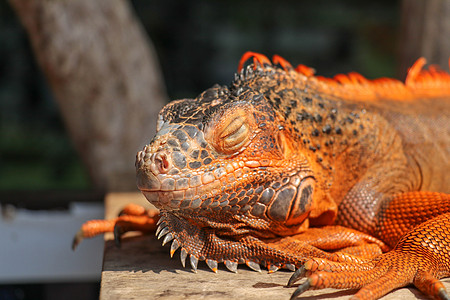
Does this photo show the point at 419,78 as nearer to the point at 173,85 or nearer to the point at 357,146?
the point at 357,146

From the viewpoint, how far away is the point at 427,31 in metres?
4.47

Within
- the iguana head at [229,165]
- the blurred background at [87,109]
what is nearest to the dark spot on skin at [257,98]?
the iguana head at [229,165]

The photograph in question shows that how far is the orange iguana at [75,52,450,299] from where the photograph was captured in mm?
1977

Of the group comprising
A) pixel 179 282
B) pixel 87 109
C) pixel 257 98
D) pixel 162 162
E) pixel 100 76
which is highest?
pixel 257 98

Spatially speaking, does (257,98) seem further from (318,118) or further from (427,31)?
(427,31)

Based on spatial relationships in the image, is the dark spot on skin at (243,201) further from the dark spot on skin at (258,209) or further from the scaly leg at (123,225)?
the scaly leg at (123,225)

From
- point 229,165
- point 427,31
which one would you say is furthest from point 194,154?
point 427,31

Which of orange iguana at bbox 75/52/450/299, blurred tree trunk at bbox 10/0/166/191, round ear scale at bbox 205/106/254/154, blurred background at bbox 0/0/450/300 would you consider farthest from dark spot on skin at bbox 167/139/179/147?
blurred tree trunk at bbox 10/0/166/191

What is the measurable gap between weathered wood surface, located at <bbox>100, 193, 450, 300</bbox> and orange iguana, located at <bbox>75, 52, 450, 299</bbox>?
0.06 m

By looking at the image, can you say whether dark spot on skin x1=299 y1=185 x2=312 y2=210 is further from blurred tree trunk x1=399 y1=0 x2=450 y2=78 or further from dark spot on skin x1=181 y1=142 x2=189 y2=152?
blurred tree trunk x1=399 y1=0 x2=450 y2=78

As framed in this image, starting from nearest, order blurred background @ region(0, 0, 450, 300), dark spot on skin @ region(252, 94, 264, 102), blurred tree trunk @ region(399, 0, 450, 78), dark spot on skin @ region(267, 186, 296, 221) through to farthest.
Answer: dark spot on skin @ region(267, 186, 296, 221), dark spot on skin @ region(252, 94, 264, 102), blurred background @ region(0, 0, 450, 300), blurred tree trunk @ region(399, 0, 450, 78)

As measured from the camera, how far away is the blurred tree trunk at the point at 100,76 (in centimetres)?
421

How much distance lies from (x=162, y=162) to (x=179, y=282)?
0.53 meters

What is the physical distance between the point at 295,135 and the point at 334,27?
24.9ft
